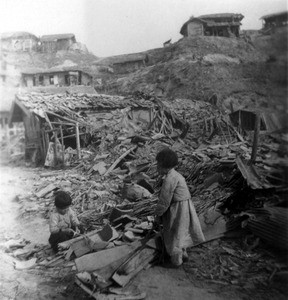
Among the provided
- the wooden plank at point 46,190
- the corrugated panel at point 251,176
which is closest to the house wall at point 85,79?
the wooden plank at point 46,190

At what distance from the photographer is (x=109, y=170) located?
412 inches

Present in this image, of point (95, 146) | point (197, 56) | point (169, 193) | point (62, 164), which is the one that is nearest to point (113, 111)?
Answer: point (95, 146)

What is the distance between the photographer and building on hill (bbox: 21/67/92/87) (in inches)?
1347

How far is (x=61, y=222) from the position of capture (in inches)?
194

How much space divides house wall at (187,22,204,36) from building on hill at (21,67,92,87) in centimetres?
1462

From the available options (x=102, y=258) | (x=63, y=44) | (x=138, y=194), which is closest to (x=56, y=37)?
(x=63, y=44)

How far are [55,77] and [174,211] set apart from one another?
34019mm

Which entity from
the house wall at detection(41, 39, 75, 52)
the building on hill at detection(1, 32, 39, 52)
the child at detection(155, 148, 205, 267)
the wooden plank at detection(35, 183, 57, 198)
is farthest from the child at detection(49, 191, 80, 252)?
the building on hill at detection(1, 32, 39, 52)

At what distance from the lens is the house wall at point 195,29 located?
124 feet

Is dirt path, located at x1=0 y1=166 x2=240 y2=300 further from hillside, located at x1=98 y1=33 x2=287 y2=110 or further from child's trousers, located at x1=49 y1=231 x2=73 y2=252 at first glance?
hillside, located at x1=98 y1=33 x2=287 y2=110

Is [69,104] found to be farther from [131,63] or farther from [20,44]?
[20,44]

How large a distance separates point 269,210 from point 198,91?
2531 cm

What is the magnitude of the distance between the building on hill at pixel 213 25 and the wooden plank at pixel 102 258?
124 ft

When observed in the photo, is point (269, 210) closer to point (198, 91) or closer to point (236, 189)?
point (236, 189)
